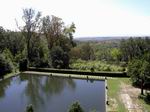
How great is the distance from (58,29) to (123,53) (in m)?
18.5

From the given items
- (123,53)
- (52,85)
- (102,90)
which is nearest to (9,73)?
(52,85)

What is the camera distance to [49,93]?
25.7 metres

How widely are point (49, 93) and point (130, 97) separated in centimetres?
811

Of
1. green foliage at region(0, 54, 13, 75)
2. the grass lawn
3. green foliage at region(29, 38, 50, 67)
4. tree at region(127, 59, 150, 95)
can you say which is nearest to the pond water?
the grass lawn

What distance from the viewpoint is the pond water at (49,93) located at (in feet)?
68.7

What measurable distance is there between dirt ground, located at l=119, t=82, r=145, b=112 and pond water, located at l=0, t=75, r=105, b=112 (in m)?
1.90

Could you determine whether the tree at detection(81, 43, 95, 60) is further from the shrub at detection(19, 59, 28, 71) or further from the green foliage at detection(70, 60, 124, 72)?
the shrub at detection(19, 59, 28, 71)

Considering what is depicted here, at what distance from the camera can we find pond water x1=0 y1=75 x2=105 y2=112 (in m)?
20.9

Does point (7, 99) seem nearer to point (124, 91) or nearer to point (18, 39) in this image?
point (124, 91)

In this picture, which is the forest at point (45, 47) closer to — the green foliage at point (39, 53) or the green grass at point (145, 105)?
the green foliage at point (39, 53)

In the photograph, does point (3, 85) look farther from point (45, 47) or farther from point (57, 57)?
point (45, 47)

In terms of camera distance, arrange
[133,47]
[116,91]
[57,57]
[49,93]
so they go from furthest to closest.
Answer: [133,47]
[57,57]
[49,93]
[116,91]

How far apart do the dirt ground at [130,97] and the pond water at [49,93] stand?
1.90m

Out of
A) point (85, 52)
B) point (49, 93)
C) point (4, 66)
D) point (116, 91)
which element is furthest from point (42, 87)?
point (85, 52)
